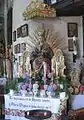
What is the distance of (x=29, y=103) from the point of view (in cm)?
548

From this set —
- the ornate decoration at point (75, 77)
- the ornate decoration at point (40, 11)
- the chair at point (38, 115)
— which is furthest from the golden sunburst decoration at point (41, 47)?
the chair at point (38, 115)

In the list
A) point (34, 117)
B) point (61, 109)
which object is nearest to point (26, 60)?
point (61, 109)

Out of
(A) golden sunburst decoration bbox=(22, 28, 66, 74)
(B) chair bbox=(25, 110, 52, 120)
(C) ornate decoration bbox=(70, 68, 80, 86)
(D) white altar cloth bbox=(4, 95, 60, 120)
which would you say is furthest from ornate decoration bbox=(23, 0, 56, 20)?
(B) chair bbox=(25, 110, 52, 120)

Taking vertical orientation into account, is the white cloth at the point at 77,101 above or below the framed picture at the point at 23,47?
below

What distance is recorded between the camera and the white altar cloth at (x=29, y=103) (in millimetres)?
5279

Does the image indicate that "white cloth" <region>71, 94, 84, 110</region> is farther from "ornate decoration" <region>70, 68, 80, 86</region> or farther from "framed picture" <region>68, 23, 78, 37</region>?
"framed picture" <region>68, 23, 78, 37</region>

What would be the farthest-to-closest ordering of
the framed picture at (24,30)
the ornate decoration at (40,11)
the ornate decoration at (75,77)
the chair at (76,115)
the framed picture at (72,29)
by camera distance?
the framed picture at (24,30) < the framed picture at (72,29) < the ornate decoration at (40,11) < the ornate decoration at (75,77) < the chair at (76,115)

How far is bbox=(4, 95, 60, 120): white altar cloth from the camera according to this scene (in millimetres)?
5279

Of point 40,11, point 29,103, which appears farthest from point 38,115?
point 40,11

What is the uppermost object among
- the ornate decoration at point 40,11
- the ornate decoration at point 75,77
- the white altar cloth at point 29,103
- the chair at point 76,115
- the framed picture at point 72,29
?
the ornate decoration at point 40,11

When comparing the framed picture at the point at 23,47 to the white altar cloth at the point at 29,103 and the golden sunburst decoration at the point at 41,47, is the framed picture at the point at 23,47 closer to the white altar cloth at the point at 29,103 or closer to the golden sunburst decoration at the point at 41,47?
the golden sunburst decoration at the point at 41,47

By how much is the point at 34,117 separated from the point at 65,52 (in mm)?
2649

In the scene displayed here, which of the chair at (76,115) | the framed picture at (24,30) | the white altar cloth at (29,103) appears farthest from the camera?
Result: the framed picture at (24,30)

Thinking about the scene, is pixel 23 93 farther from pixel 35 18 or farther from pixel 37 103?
pixel 35 18
